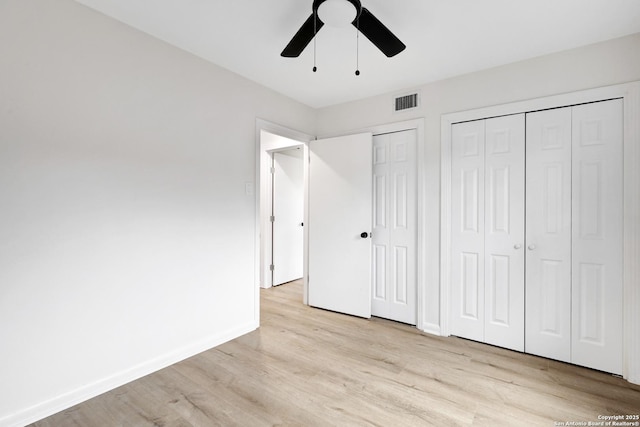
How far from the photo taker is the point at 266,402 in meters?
1.85

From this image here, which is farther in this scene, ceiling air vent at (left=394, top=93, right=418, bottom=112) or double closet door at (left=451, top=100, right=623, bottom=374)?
ceiling air vent at (left=394, top=93, right=418, bottom=112)

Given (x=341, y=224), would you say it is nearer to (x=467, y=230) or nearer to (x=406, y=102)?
→ (x=467, y=230)

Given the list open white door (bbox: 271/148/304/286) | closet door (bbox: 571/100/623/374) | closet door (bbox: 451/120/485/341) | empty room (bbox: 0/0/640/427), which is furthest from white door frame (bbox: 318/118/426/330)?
open white door (bbox: 271/148/304/286)

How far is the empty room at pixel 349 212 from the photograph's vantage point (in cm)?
172

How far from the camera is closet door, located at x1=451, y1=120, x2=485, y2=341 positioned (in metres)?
2.70

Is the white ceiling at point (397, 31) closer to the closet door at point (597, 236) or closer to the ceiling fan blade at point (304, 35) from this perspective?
the ceiling fan blade at point (304, 35)

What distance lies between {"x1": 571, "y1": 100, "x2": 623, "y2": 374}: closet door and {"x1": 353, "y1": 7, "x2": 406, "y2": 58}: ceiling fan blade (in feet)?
5.38

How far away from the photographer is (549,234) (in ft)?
7.89

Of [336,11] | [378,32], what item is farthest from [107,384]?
[378,32]

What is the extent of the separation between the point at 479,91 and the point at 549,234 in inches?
54.4

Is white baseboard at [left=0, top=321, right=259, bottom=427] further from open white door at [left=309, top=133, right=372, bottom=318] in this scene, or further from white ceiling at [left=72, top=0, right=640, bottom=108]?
white ceiling at [left=72, top=0, right=640, bottom=108]

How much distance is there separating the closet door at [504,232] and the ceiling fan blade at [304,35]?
71.1 inches

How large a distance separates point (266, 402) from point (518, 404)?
157 centimetres

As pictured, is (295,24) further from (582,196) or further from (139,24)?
(582,196)
